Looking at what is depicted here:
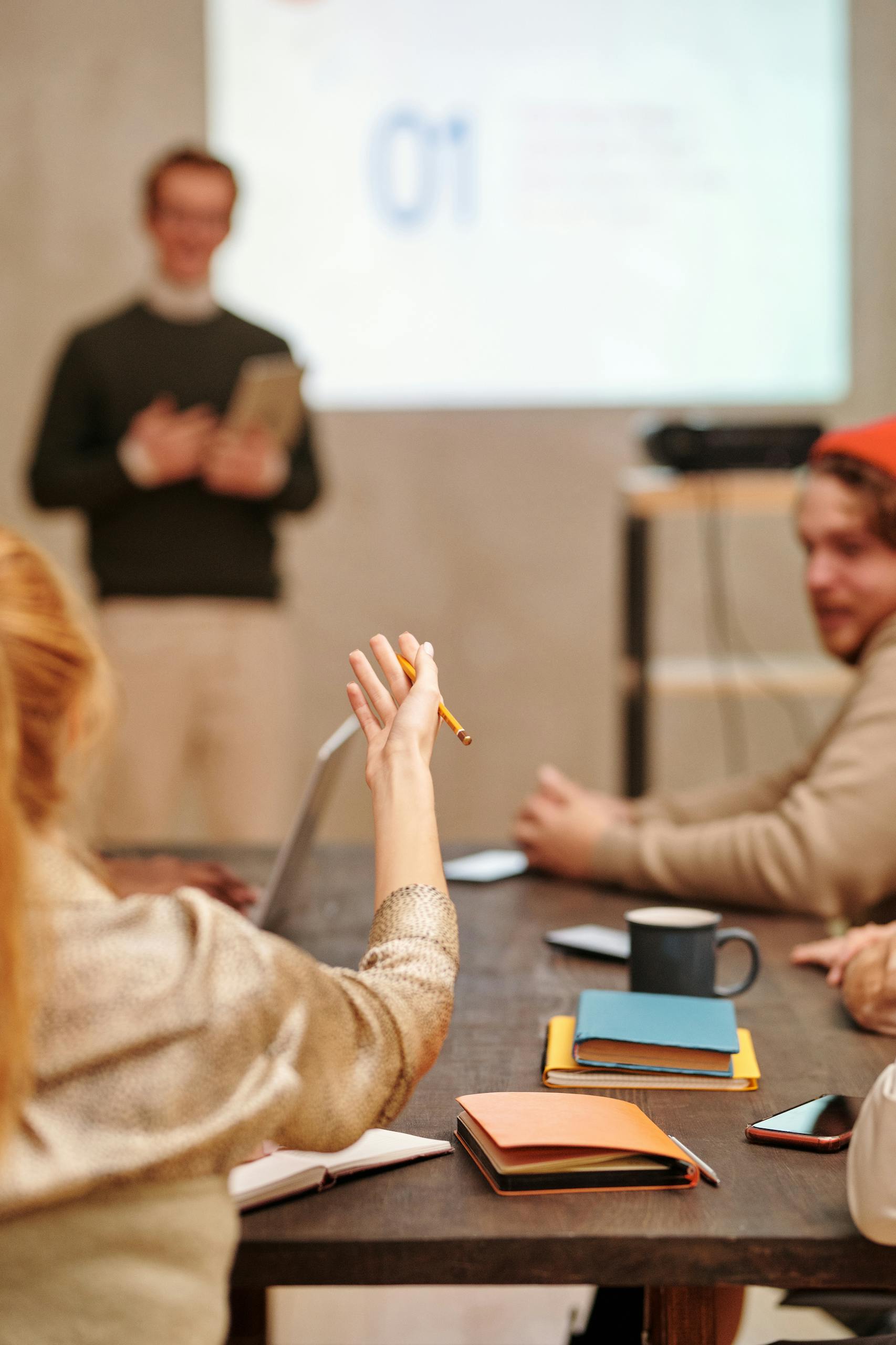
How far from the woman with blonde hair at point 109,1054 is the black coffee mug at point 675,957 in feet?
1.48

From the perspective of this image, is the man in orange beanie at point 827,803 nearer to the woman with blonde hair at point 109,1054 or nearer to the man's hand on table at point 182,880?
the man's hand on table at point 182,880

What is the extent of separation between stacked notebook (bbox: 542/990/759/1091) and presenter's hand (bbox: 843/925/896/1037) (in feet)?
0.40

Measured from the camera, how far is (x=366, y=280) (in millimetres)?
3490

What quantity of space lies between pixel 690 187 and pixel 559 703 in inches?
56.5

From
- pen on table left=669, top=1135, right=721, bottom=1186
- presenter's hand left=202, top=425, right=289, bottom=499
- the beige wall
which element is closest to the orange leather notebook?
pen on table left=669, top=1135, right=721, bottom=1186

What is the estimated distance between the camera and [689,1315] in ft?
2.55

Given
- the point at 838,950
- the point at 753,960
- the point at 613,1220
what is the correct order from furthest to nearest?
the point at 838,950 → the point at 753,960 → the point at 613,1220

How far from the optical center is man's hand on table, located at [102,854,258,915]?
140cm

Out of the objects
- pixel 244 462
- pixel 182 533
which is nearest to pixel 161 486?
pixel 182 533

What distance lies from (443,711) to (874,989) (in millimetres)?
449

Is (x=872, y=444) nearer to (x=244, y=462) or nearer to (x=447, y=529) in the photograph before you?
(x=244, y=462)

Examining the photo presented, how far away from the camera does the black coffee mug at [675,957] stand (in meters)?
1.08

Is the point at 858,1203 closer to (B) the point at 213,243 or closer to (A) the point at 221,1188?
(A) the point at 221,1188

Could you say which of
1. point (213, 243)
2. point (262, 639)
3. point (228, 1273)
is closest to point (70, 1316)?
point (228, 1273)
